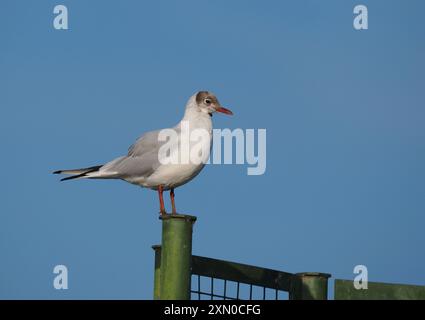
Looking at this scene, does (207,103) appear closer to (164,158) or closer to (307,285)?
(164,158)

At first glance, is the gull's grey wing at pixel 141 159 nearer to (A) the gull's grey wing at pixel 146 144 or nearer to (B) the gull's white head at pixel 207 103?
(A) the gull's grey wing at pixel 146 144

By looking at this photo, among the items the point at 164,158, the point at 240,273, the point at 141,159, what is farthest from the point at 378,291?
the point at 141,159

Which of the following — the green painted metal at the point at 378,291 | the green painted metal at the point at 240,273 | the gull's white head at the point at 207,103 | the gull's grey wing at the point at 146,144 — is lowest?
the green painted metal at the point at 378,291

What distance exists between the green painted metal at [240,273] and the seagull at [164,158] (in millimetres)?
3599

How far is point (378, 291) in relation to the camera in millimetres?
9664

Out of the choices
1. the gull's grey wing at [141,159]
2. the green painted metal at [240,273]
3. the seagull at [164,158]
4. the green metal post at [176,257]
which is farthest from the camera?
the gull's grey wing at [141,159]

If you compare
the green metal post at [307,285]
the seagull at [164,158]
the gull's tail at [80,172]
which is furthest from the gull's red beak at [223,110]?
the green metal post at [307,285]

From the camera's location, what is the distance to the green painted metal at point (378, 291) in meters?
9.47

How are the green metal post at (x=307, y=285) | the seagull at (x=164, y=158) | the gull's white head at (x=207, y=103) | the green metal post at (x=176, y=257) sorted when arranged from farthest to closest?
the gull's white head at (x=207, y=103) → the seagull at (x=164, y=158) → the green metal post at (x=307, y=285) → the green metal post at (x=176, y=257)

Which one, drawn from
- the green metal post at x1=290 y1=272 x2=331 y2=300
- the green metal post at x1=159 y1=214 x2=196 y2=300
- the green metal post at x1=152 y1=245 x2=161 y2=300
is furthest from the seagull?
the green metal post at x1=159 y1=214 x2=196 y2=300

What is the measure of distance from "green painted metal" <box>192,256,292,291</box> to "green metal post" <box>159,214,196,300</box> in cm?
51

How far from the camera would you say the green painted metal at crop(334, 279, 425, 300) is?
947 cm
